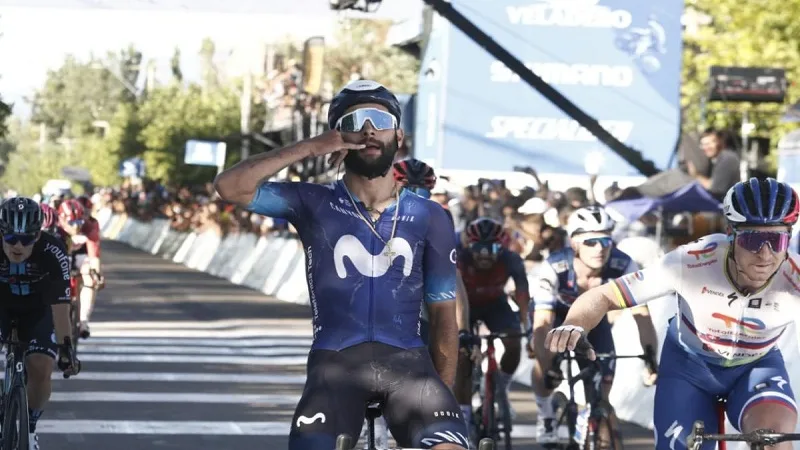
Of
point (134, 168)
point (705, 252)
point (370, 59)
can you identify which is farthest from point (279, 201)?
point (370, 59)

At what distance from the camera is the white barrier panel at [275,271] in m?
14.2

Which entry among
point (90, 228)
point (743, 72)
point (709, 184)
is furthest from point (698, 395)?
point (743, 72)

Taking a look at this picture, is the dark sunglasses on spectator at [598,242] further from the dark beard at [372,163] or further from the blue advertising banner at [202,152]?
the blue advertising banner at [202,152]

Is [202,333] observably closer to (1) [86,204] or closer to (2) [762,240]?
(1) [86,204]

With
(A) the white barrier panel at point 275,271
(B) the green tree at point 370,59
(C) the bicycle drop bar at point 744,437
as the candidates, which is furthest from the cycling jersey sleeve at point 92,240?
(B) the green tree at point 370,59

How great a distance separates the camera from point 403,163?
37.1 feet

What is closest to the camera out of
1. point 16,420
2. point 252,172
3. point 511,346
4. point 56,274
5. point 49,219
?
point 252,172

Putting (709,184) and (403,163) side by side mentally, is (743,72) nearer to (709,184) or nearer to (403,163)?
(709,184)

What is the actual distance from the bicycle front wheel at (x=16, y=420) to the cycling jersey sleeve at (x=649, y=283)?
391 cm

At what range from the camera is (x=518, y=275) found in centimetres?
1259

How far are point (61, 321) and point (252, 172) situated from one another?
14.5 feet

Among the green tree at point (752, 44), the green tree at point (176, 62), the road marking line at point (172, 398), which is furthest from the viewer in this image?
the green tree at point (176, 62)

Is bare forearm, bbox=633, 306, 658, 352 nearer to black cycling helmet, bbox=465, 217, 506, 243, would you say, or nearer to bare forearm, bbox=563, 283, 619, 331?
black cycling helmet, bbox=465, 217, 506, 243

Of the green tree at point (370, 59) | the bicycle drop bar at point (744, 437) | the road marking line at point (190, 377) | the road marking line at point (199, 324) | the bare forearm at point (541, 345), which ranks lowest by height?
the road marking line at point (199, 324)
